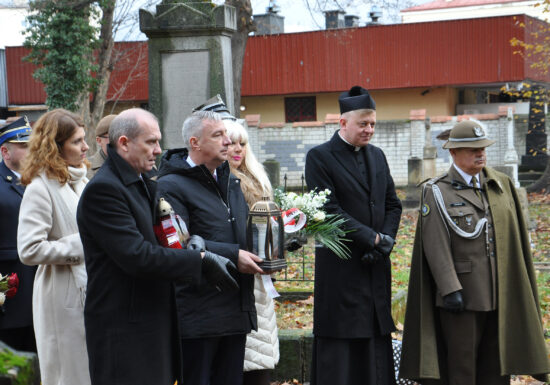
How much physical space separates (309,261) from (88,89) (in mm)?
16646

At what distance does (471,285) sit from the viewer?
199 inches

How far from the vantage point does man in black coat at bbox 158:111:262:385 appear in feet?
14.1

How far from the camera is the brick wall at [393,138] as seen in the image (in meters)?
27.4

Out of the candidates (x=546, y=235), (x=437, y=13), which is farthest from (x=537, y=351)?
(x=437, y=13)

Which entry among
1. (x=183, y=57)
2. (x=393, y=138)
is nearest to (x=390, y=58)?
(x=393, y=138)

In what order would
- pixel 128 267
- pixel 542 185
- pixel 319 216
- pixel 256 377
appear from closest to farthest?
pixel 128 267 → pixel 319 216 → pixel 256 377 → pixel 542 185

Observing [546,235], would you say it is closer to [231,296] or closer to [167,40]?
[167,40]

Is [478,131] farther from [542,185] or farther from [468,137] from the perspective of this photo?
[542,185]

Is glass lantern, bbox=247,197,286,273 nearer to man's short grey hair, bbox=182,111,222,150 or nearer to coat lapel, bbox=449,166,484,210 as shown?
man's short grey hair, bbox=182,111,222,150

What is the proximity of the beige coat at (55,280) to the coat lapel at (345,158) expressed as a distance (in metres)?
1.96

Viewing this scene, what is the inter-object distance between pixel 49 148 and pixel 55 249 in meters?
0.61

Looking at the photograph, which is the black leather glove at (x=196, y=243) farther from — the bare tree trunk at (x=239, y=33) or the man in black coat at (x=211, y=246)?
the bare tree trunk at (x=239, y=33)

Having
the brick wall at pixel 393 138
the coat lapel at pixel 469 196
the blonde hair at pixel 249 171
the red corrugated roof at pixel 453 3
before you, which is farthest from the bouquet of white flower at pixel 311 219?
the red corrugated roof at pixel 453 3

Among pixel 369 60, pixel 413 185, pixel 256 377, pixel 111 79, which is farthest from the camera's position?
pixel 111 79
